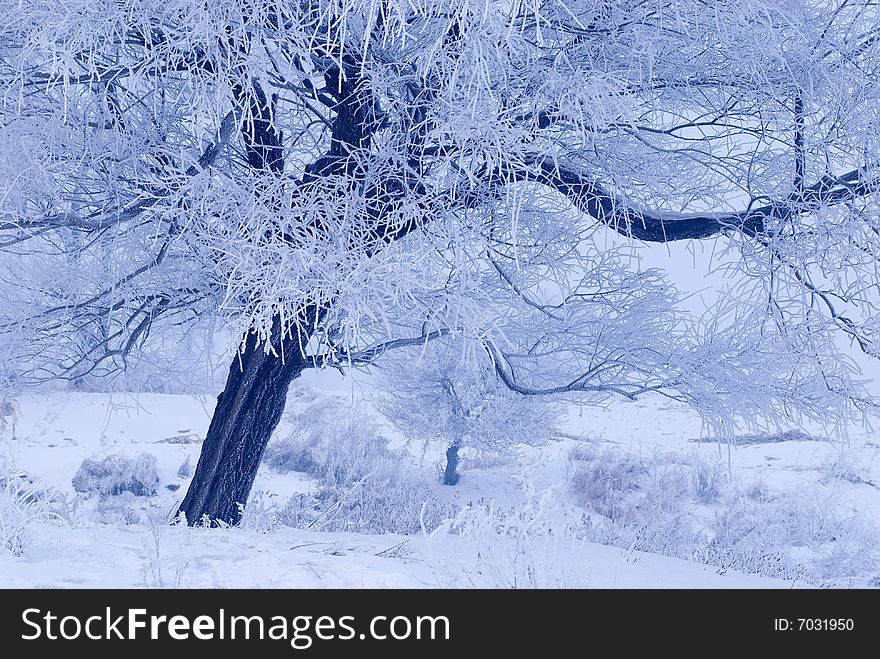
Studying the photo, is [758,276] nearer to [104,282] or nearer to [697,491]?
[104,282]

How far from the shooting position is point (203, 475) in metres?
6.23

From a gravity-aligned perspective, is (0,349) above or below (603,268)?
below

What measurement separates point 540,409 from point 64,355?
865 cm

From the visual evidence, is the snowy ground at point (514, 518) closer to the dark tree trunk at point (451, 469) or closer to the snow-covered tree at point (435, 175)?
the dark tree trunk at point (451, 469)

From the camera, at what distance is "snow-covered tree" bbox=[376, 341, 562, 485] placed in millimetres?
13531

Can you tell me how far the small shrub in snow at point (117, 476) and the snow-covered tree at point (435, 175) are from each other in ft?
23.3

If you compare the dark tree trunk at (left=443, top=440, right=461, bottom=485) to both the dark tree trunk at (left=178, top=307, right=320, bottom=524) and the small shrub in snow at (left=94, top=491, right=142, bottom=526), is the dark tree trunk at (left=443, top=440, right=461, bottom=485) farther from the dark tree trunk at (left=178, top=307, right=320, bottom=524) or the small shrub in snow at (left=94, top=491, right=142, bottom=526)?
the dark tree trunk at (left=178, top=307, right=320, bottom=524)

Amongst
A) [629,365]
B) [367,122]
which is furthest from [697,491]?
[367,122]

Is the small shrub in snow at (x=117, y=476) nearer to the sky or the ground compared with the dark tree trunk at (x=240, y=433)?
nearer to the ground

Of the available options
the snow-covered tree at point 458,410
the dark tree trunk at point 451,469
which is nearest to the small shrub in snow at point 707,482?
the snow-covered tree at point 458,410

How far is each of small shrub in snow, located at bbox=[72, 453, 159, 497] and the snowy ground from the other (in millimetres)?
255

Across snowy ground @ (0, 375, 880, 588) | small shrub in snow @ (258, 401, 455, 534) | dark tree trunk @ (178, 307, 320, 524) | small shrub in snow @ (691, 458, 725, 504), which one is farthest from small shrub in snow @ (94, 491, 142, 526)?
small shrub in snow @ (691, 458, 725, 504)

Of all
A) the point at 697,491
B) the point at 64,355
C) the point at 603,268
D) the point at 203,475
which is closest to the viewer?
the point at 203,475

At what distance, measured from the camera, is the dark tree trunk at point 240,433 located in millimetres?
6137
